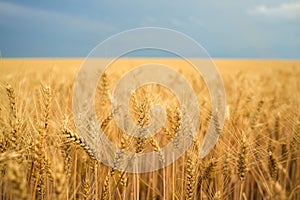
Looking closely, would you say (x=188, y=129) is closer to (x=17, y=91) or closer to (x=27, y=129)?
(x=27, y=129)

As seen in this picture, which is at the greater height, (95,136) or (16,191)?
(95,136)

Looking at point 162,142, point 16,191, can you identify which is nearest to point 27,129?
point 16,191

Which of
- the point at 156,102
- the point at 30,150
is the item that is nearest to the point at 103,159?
the point at 30,150

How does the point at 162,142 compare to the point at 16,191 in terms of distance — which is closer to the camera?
the point at 16,191

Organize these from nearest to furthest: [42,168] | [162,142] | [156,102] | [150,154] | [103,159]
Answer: [42,168], [103,159], [156,102], [150,154], [162,142]

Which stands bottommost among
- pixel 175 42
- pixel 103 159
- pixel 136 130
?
pixel 103 159

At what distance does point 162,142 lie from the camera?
2555 millimetres

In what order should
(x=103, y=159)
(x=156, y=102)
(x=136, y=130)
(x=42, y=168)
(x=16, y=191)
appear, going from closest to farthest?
(x=16, y=191) < (x=42, y=168) < (x=136, y=130) < (x=103, y=159) < (x=156, y=102)

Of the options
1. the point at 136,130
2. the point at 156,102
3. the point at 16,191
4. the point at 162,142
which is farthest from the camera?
the point at 162,142

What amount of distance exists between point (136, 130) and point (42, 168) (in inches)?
16.8

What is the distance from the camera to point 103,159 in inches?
64.4

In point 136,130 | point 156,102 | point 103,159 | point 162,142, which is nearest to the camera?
point 136,130

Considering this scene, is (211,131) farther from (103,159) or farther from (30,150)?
(30,150)

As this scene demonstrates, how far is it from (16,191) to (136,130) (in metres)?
0.68
